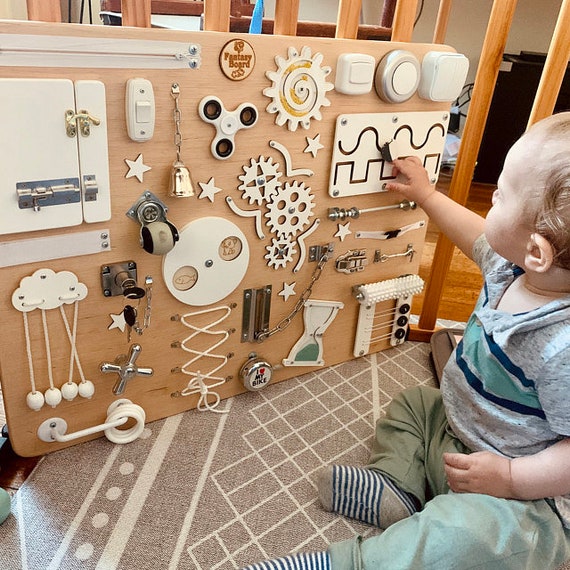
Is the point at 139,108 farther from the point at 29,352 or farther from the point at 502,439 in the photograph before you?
the point at 502,439

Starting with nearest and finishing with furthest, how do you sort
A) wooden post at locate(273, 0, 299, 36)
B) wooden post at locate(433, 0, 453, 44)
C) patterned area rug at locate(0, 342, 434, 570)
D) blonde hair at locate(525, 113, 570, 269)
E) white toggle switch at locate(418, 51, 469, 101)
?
blonde hair at locate(525, 113, 570, 269) < patterned area rug at locate(0, 342, 434, 570) < wooden post at locate(273, 0, 299, 36) < white toggle switch at locate(418, 51, 469, 101) < wooden post at locate(433, 0, 453, 44)

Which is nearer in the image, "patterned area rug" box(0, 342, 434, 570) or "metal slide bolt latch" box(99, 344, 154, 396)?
"patterned area rug" box(0, 342, 434, 570)

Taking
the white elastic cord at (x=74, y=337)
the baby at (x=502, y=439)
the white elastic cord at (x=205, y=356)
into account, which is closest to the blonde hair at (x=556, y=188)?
the baby at (x=502, y=439)

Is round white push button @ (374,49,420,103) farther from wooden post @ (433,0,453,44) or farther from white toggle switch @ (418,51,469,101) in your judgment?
wooden post @ (433,0,453,44)

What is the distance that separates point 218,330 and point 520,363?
45 centimetres

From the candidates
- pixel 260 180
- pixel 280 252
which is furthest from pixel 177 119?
pixel 280 252

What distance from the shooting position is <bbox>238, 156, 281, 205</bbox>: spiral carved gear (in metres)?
0.83

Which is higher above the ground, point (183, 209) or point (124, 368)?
point (183, 209)

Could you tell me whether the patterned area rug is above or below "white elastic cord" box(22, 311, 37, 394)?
below

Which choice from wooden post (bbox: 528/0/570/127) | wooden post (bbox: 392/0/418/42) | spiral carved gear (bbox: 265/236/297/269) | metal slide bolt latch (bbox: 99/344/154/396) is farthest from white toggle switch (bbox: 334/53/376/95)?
metal slide bolt latch (bbox: 99/344/154/396)

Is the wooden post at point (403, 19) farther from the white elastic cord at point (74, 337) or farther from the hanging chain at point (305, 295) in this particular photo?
the white elastic cord at point (74, 337)

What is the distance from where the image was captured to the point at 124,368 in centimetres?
82

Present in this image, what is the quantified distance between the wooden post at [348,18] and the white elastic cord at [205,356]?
46cm

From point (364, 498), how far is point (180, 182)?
49cm
